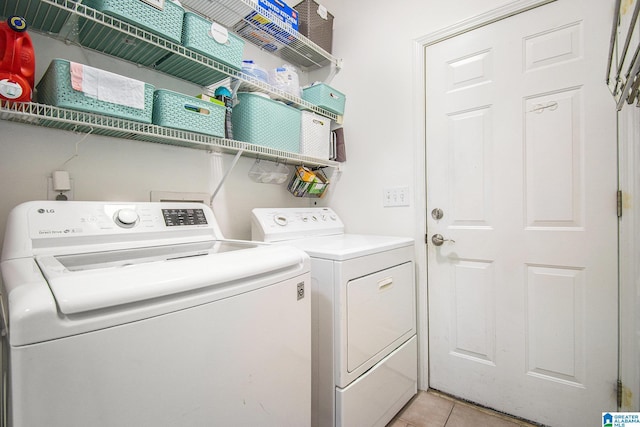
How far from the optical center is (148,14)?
1.08 m

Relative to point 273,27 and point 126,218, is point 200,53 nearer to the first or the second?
point 273,27

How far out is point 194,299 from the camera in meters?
0.72

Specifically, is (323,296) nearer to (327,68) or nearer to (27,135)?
(27,135)

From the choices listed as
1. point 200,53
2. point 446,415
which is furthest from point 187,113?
point 446,415

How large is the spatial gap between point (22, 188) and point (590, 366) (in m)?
2.57

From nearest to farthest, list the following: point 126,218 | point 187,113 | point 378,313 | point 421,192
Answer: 1. point 126,218
2. point 187,113
3. point 378,313
4. point 421,192

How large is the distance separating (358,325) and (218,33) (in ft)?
4.69

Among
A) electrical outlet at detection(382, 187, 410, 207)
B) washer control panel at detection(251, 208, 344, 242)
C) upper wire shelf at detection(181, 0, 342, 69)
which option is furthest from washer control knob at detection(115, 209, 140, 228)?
electrical outlet at detection(382, 187, 410, 207)

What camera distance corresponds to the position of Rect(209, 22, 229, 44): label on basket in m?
1.28

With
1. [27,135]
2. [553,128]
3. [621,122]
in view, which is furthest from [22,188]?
[621,122]

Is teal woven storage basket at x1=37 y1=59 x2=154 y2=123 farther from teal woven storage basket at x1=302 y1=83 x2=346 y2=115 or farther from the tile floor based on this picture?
the tile floor

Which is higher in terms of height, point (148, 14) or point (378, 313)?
point (148, 14)

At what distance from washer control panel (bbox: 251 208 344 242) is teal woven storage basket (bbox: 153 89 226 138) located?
514 millimetres

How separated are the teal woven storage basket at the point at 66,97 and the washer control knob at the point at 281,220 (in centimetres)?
83
